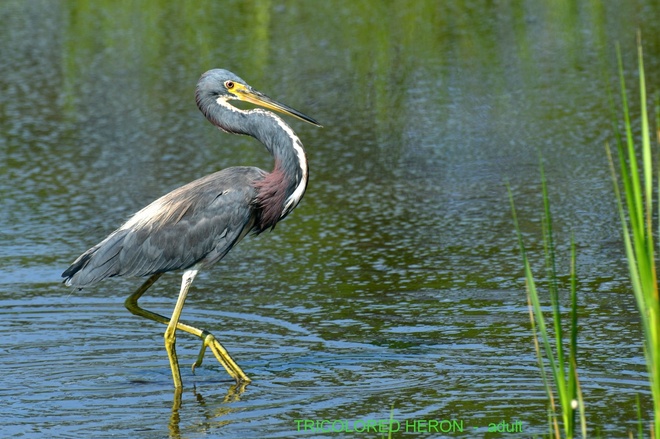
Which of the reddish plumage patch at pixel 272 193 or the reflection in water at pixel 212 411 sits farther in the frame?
the reddish plumage patch at pixel 272 193

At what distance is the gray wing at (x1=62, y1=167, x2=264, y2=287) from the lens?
6.38 m

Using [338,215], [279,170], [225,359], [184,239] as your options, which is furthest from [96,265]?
[338,215]

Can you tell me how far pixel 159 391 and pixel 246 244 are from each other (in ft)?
8.90

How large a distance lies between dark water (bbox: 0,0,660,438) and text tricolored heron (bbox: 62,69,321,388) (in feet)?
1.62

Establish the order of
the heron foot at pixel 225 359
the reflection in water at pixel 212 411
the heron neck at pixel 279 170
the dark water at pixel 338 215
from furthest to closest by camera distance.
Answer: the heron neck at pixel 279 170, the heron foot at pixel 225 359, the dark water at pixel 338 215, the reflection in water at pixel 212 411

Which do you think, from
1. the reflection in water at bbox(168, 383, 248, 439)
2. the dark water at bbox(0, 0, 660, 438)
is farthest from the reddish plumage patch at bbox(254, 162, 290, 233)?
the reflection in water at bbox(168, 383, 248, 439)

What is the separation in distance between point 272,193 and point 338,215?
258 centimetres

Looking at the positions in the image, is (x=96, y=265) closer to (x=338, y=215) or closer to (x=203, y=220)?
(x=203, y=220)

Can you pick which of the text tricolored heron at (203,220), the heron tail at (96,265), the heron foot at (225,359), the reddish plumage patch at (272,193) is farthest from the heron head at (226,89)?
the heron foot at (225,359)

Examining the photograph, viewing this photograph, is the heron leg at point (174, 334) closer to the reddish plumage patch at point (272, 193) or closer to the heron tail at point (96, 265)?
the heron tail at point (96, 265)

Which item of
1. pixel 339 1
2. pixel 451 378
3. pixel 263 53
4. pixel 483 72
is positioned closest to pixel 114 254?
pixel 451 378

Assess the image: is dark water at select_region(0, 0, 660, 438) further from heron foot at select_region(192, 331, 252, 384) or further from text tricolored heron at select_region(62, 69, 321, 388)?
text tricolored heron at select_region(62, 69, 321, 388)

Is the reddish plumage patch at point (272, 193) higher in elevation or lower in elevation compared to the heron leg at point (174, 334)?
higher

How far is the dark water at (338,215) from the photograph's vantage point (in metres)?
5.76
